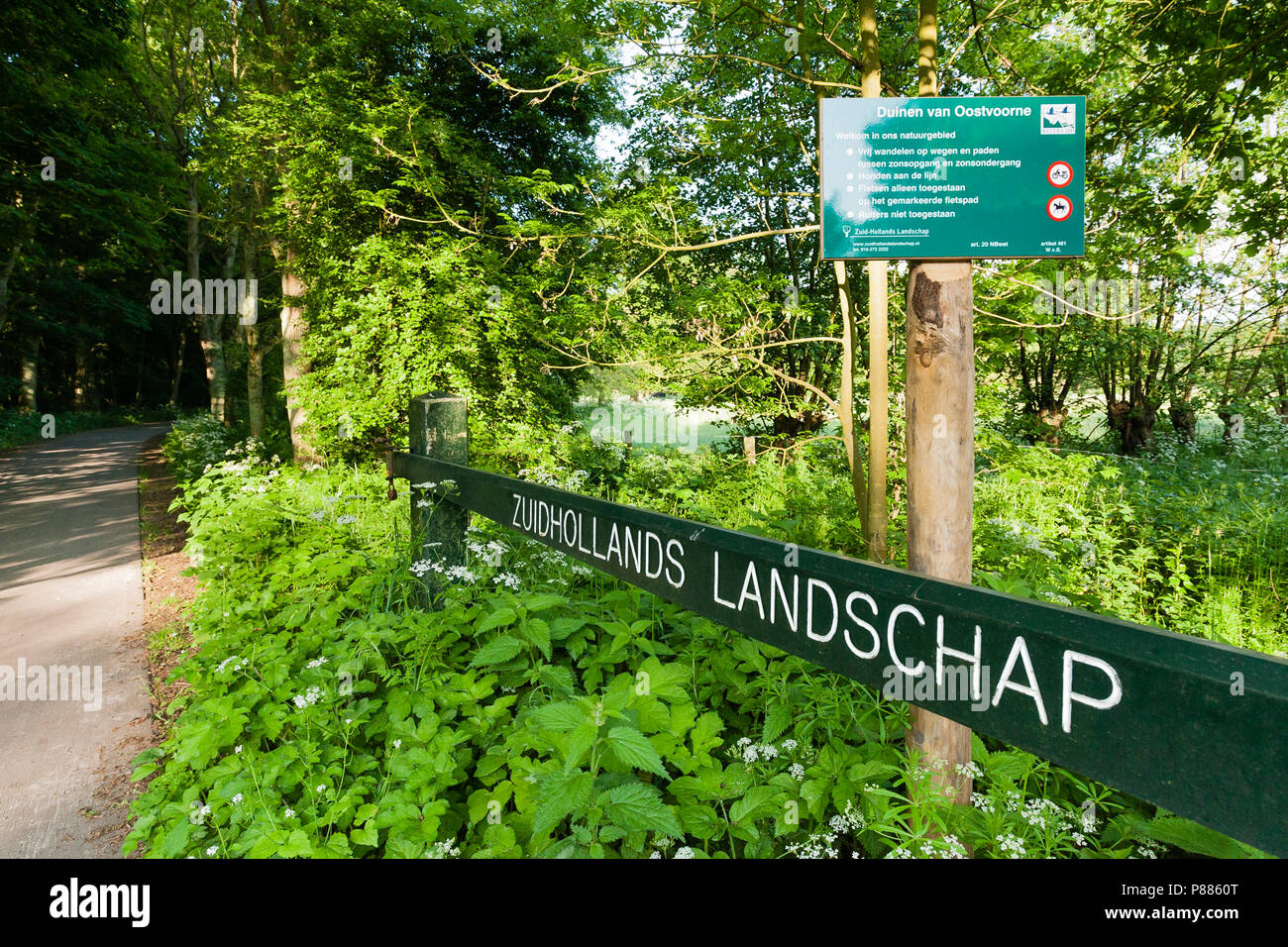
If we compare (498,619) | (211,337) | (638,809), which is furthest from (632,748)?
(211,337)

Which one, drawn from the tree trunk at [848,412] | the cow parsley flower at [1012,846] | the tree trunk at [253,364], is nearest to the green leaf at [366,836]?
the cow parsley flower at [1012,846]

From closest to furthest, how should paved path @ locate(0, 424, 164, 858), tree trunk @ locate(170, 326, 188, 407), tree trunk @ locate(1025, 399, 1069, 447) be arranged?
paved path @ locate(0, 424, 164, 858)
tree trunk @ locate(1025, 399, 1069, 447)
tree trunk @ locate(170, 326, 188, 407)

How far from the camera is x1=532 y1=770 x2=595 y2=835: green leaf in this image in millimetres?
1658

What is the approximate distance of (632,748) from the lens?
1.75 meters

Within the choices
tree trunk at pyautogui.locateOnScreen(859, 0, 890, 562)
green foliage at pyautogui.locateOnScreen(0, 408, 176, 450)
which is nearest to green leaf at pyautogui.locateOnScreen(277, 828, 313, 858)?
tree trunk at pyautogui.locateOnScreen(859, 0, 890, 562)

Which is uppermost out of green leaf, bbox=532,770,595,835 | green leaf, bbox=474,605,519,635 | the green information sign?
the green information sign

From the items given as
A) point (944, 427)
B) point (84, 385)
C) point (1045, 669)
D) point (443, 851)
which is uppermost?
point (84, 385)

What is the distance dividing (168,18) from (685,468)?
1646cm

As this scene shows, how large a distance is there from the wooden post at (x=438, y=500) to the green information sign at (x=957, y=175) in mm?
2277

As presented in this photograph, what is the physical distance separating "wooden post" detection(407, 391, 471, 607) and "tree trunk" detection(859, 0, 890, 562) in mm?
2223

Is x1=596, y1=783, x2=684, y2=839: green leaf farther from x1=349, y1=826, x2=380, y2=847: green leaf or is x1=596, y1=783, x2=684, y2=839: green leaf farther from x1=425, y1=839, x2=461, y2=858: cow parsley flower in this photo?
x1=349, y1=826, x2=380, y2=847: green leaf

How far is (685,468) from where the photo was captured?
32.2 ft
